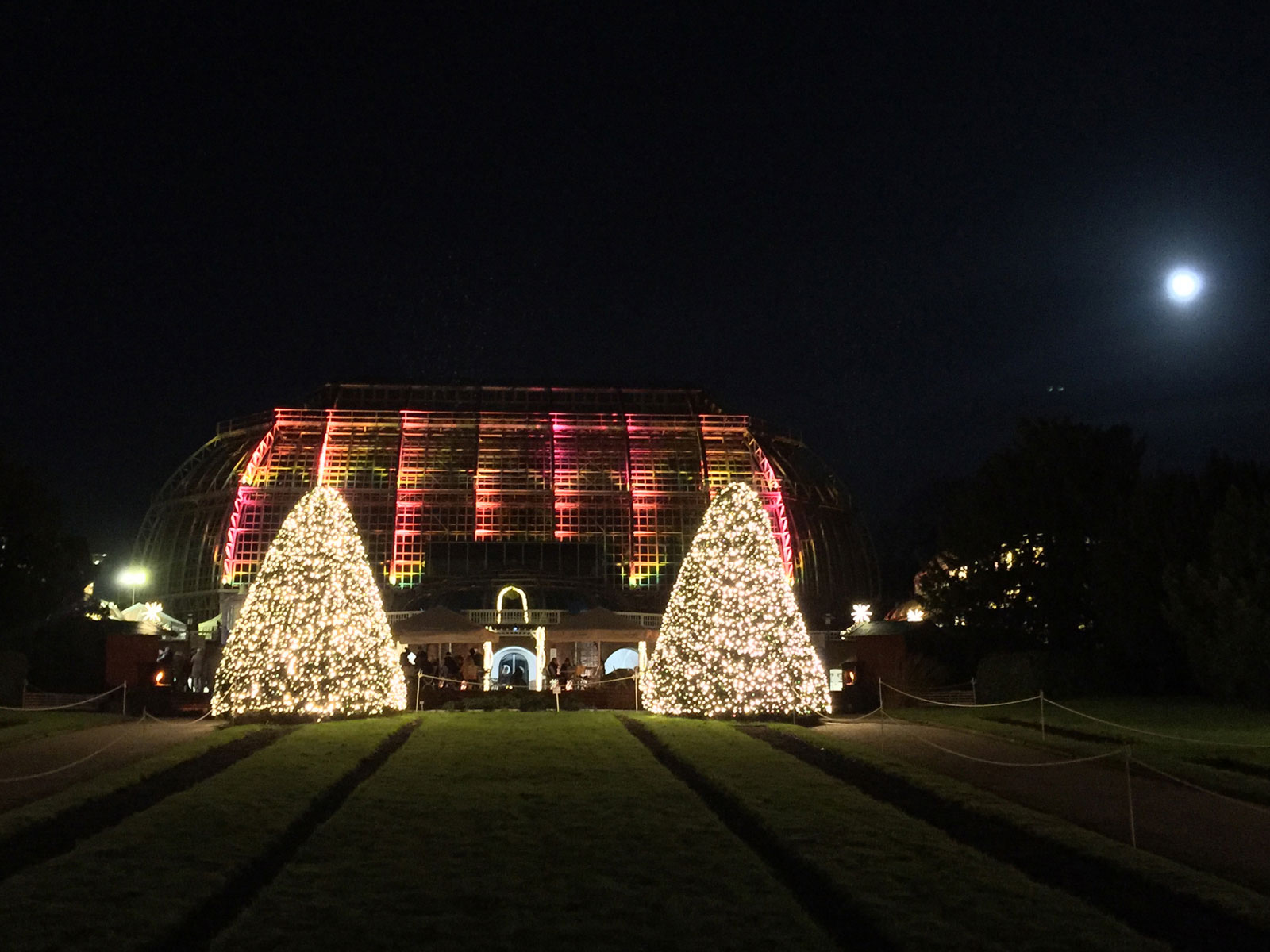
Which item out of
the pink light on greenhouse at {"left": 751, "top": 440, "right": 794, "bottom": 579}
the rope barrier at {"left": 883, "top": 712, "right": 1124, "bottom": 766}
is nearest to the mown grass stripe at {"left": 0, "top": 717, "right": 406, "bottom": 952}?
the rope barrier at {"left": 883, "top": 712, "right": 1124, "bottom": 766}

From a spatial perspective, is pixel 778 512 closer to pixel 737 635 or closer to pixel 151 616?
pixel 737 635

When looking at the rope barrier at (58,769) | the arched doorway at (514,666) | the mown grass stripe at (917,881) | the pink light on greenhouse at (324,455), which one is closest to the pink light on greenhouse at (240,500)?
the pink light on greenhouse at (324,455)

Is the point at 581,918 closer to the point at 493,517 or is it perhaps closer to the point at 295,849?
the point at 295,849

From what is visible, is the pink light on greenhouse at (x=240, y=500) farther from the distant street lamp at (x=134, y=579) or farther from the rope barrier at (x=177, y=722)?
the rope barrier at (x=177, y=722)

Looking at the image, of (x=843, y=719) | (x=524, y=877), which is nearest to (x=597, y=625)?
(x=843, y=719)

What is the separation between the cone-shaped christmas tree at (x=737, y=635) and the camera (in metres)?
23.7

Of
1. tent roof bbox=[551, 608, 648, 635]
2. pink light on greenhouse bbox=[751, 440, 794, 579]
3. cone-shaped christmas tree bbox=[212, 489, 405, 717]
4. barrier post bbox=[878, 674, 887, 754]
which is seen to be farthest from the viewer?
pink light on greenhouse bbox=[751, 440, 794, 579]

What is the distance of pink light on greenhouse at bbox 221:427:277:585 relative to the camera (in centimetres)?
4359

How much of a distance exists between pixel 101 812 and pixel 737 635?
13963 millimetres

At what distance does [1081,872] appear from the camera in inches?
364

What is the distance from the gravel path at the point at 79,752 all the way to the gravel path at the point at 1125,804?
1135cm

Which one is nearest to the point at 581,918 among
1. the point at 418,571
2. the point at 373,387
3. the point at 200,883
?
the point at 200,883

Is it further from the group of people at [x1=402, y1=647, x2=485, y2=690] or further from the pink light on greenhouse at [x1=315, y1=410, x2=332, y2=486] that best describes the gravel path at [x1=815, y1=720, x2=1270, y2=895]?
the pink light on greenhouse at [x1=315, y1=410, x2=332, y2=486]

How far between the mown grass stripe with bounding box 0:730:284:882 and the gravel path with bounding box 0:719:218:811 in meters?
0.88
